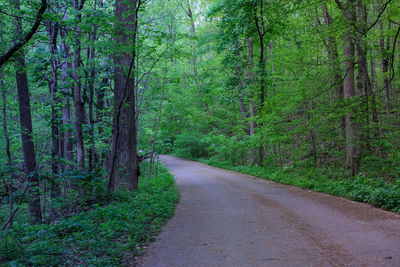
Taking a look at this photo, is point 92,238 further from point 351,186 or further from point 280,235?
point 351,186

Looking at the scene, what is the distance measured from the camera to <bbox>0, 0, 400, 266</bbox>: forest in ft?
18.1

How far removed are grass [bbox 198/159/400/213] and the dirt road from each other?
0.39m

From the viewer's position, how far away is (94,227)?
207 inches

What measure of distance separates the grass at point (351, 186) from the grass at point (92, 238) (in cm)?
551

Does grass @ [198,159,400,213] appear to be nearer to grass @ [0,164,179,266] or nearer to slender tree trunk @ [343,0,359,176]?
slender tree trunk @ [343,0,359,176]

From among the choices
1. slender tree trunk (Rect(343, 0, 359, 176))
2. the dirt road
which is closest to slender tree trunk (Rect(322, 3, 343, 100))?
slender tree trunk (Rect(343, 0, 359, 176))

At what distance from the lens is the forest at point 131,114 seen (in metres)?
5.53

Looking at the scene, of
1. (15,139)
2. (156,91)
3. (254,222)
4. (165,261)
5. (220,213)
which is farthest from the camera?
(15,139)

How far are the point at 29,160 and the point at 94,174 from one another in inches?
166

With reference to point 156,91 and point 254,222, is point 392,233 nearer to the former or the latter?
point 254,222

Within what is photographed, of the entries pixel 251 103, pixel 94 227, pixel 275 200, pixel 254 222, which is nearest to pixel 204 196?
pixel 275 200

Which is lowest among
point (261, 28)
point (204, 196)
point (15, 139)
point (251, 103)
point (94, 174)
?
point (204, 196)

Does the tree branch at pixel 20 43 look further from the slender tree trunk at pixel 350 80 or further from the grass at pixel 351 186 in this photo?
the slender tree trunk at pixel 350 80

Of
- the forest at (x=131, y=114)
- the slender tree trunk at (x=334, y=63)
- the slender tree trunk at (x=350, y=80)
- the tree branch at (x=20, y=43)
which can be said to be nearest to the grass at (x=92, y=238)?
the forest at (x=131, y=114)
